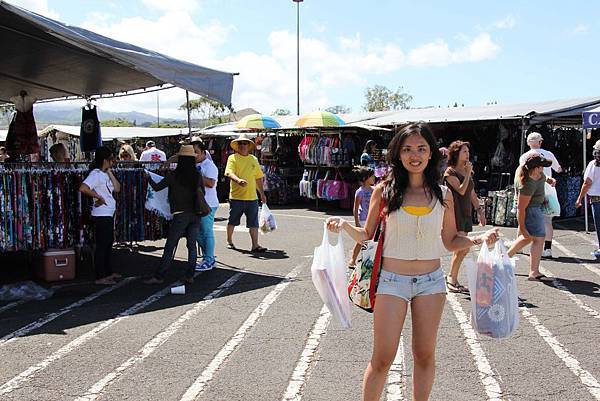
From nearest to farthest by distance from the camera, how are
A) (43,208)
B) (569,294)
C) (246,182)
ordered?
(569,294) → (43,208) → (246,182)

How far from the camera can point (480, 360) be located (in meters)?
5.07

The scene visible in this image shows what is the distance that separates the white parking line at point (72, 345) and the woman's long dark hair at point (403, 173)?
→ 3.02 metres

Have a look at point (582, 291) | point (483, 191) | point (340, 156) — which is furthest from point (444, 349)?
point (340, 156)

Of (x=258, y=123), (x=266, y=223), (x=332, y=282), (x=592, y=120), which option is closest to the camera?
(x=332, y=282)

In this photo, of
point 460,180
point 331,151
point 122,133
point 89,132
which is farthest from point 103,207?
point 122,133

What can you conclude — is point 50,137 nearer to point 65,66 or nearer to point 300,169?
point 300,169

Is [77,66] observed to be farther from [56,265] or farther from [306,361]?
[306,361]

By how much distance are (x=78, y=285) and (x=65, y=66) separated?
15.8 feet

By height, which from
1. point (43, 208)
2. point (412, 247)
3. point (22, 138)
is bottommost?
point (43, 208)

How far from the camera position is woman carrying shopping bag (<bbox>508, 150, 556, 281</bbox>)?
25.8ft

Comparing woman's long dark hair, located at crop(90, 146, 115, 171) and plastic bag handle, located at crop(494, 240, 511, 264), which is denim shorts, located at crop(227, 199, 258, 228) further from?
plastic bag handle, located at crop(494, 240, 511, 264)

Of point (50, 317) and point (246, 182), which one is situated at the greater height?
point (246, 182)

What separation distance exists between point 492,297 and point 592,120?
30.7 ft

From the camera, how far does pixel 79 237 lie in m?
8.21
